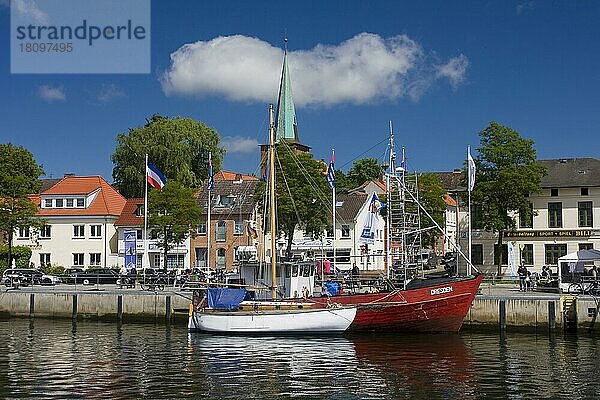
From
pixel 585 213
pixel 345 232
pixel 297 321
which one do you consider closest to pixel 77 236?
pixel 345 232

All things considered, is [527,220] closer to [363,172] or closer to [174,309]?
[174,309]

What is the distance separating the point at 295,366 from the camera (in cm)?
2981

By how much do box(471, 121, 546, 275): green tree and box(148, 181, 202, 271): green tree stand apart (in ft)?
75.2

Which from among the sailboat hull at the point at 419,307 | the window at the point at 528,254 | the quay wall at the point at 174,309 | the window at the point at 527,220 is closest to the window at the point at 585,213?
the window at the point at 527,220

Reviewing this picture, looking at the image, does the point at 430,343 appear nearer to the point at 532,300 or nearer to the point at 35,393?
the point at 532,300

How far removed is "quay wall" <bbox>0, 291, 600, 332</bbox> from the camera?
38.3m

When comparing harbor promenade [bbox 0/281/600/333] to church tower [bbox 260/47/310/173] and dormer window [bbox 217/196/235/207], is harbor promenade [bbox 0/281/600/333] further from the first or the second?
church tower [bbox 260/47/310/173]

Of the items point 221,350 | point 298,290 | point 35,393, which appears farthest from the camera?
point 298,290

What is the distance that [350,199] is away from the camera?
79.6m

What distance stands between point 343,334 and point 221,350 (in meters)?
7.03

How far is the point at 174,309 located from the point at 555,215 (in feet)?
131

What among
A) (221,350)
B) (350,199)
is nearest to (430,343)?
(221,350)

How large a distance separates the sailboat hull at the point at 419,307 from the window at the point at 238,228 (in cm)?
3724

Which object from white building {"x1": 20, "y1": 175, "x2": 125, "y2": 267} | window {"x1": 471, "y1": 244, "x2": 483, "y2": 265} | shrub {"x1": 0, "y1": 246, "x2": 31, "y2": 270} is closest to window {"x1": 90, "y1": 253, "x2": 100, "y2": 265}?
white building {"x1": 20, "y1": 175, "x2": 125, "y2": 267}
